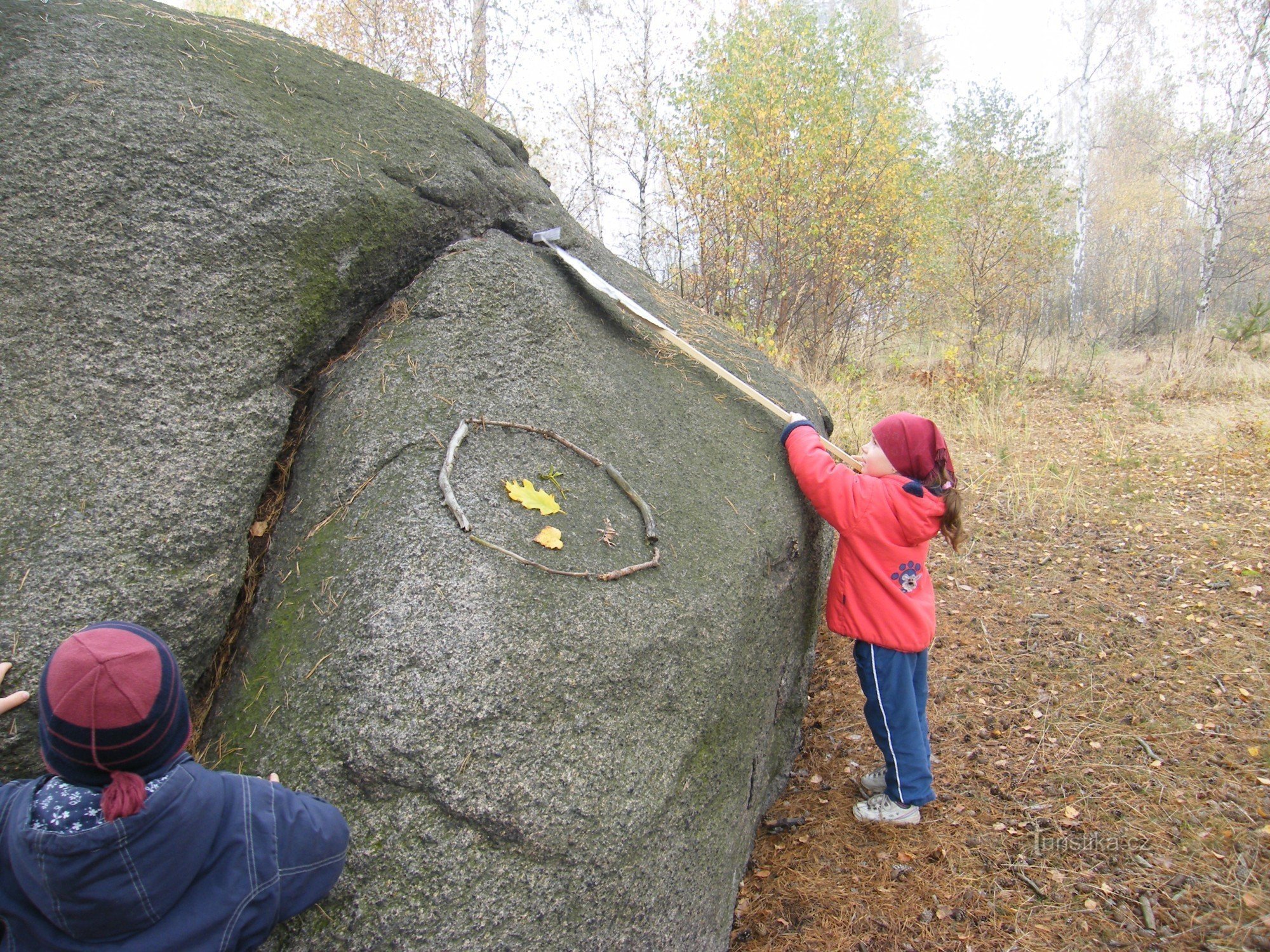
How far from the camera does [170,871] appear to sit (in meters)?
1.42

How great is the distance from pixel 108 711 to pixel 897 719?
2.66 meters

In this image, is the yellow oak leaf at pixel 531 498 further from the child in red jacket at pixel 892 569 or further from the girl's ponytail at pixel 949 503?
the girl's ponytail at pixel 949 503

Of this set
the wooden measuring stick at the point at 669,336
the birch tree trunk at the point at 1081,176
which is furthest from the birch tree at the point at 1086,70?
the wooden measuring stick at the point at 669,336

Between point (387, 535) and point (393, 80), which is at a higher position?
point (393, 80)

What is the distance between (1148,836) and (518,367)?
3.01 meters

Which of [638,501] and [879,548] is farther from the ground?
[638,501]

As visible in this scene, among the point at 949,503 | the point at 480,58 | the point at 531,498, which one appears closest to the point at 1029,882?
the point at 949,503

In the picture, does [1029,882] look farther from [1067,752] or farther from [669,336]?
[669,336]

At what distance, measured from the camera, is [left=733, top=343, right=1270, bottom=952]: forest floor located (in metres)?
2.54

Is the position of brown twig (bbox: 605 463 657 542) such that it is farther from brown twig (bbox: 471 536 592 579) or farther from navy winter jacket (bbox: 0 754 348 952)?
navy winter jacket (bbox: 0 754 348 952)

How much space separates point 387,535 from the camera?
84.7 inches

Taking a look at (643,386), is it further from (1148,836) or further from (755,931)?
(1148,836)

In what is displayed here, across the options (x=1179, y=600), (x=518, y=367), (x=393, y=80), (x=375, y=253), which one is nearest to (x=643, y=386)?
(x=518, y=367)

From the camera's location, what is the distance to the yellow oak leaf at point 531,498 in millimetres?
2354
